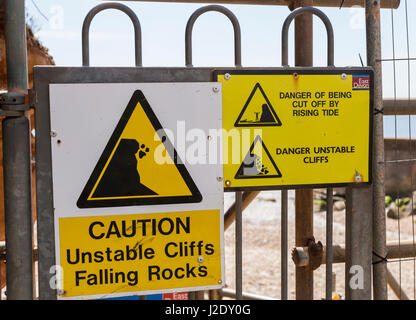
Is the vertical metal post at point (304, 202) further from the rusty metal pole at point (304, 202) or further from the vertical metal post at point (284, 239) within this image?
the vertical metal post at point (284, 239)

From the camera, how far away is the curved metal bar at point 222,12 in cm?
173

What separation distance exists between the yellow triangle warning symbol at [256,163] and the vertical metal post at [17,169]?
78 centimetres

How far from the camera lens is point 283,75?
180 cm

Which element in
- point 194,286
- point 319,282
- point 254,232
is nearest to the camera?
point 194,286

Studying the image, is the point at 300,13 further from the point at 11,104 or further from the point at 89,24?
the point at 11,104

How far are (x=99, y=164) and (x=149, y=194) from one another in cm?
21

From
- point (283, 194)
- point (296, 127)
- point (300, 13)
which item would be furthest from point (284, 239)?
point (300, 13)

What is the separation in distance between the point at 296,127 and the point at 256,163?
0.22 m

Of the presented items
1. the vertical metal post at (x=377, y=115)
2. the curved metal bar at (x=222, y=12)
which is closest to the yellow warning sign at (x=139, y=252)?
the curved metal bar at (x=222, y=12)

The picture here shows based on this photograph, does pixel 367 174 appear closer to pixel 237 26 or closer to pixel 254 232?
pixel 237 26

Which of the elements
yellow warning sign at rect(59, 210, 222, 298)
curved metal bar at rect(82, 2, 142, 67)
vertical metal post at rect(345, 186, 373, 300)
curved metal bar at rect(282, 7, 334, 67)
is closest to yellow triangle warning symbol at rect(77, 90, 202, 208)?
yellow warning sign at rect(59, 210, 222, 298)

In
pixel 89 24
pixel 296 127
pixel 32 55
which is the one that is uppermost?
pixel 32 55

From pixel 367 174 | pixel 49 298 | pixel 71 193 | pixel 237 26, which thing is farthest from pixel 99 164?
pixel 367 174

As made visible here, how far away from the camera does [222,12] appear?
1758 millimetres
